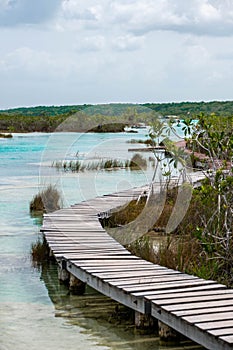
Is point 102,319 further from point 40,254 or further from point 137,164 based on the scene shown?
point 137,164

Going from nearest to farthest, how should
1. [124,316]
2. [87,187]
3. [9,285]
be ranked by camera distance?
[124,316] < [9,285] < [87,187]

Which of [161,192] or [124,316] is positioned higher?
[161,192]

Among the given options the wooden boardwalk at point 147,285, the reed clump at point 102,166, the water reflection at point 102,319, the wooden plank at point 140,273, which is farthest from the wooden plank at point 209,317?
the reed clump at point 102,166

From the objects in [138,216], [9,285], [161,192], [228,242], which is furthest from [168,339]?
[161,192]

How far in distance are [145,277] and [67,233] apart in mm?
2553

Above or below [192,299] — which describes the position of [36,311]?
below

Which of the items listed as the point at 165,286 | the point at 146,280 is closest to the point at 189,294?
the point at 165,286

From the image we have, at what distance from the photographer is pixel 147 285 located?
6.00m

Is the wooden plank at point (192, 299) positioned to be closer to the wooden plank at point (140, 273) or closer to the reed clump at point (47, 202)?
the wooden plank at point (140, 273)

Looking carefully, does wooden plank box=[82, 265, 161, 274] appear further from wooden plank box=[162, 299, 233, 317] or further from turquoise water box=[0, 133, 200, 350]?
wooden plank box=[162, 299, 233, 317]

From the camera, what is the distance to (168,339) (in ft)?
18.2

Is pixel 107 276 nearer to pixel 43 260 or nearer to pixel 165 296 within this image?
pixel 165 296

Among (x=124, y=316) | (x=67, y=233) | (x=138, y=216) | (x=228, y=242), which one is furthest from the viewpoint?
(x=138, y=216)

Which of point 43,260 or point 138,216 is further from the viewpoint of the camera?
point 138,216
